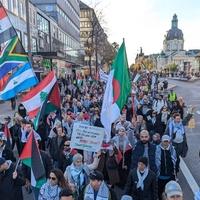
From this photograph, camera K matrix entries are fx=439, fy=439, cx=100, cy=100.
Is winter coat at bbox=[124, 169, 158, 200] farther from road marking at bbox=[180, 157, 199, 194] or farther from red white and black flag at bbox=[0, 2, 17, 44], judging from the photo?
red white and black flag at bbox=[0, 2, 17, 44]

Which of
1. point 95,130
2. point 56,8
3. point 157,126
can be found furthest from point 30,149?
point 56,8

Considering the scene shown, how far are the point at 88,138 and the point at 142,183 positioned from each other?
4.68 feet

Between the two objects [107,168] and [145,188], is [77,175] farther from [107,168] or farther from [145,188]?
[107,168]

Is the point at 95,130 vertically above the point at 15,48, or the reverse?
the point at 15,48

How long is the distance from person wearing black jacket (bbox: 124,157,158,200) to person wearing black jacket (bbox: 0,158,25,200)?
1.64 metres

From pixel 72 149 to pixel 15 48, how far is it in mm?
2943

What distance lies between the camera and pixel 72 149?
794 cm

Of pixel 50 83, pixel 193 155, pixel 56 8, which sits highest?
pixel 56 8

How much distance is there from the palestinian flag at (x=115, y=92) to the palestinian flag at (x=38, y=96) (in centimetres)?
137

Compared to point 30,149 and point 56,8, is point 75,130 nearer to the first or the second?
point 30,149

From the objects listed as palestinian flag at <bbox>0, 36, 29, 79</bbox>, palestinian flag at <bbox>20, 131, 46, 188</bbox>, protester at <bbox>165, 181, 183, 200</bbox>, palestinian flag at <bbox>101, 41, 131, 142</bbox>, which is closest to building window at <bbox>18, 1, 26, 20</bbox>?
palestinian flag at <bbox>0, 36, 29, 79</bbox>

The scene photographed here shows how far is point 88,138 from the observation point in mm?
7430

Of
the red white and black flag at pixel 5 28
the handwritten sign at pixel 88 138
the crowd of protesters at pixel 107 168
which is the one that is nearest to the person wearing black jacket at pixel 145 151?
the crowd of protesters at pixel 107 168

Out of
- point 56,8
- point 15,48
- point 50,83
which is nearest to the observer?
point 50,83
